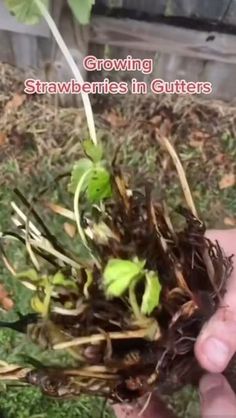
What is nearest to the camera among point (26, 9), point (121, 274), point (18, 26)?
point (121, 274)

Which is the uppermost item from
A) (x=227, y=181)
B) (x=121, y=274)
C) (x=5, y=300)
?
(x=121, y=274)

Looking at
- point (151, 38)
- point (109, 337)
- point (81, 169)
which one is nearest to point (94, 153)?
point (81, 169)

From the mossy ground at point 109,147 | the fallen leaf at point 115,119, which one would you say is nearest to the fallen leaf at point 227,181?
the mossy ground at point 109,147

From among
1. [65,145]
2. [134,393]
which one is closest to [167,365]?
[134,393]

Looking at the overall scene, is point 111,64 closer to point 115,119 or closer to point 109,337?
point 115,119

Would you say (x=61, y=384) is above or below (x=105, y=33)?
below

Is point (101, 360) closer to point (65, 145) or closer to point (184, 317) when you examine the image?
point (184, 317)

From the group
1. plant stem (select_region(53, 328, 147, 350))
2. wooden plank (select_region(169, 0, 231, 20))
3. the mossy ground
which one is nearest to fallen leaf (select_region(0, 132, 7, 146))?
the mossy ground
